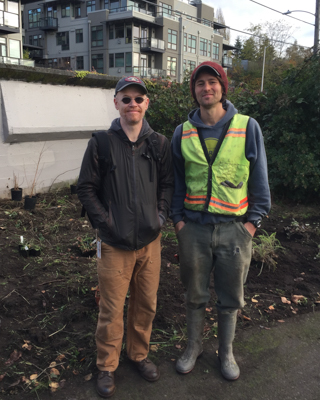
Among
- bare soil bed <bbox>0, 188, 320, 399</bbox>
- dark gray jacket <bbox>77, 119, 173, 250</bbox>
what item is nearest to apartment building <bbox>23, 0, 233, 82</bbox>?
bare soil bed <bbox>0, 188, 320, 399</bbox>

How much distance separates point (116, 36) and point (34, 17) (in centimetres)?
1356

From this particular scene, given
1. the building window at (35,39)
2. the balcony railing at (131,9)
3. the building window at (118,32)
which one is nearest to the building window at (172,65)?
the balcony railing at (131,9)

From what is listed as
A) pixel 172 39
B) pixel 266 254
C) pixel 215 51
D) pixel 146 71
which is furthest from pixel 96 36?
pixel 266 254

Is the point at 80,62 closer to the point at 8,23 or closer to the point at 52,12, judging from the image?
the point at 52,12

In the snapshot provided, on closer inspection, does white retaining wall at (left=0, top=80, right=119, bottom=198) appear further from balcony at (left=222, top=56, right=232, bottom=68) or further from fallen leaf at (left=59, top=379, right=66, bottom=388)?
balcony at (left=222, top=56, right=232, bottom=68)

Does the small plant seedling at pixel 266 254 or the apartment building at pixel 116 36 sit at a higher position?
the apartment building at pixel 116 36

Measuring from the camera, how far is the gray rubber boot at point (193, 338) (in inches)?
116

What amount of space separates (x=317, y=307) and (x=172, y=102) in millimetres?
5320

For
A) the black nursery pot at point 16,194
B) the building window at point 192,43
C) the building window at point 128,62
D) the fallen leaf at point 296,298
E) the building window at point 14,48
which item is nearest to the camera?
the fallen leaf at point 296,298

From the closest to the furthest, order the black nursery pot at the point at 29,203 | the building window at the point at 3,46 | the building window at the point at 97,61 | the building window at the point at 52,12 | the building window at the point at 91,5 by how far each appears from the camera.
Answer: the black nursery pot at the point at 29,203 < the building window at the point at 3,46 < the building window at the point at 97,61 < the building window at the point at 91,5 < the building window at the point at 52,12

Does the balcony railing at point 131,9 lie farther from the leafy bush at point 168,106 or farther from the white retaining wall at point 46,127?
the white retaining wall at point 46,127

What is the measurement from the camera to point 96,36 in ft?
147

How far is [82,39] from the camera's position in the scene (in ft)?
150

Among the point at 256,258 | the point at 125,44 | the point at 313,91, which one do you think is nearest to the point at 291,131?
the point at 313,91
